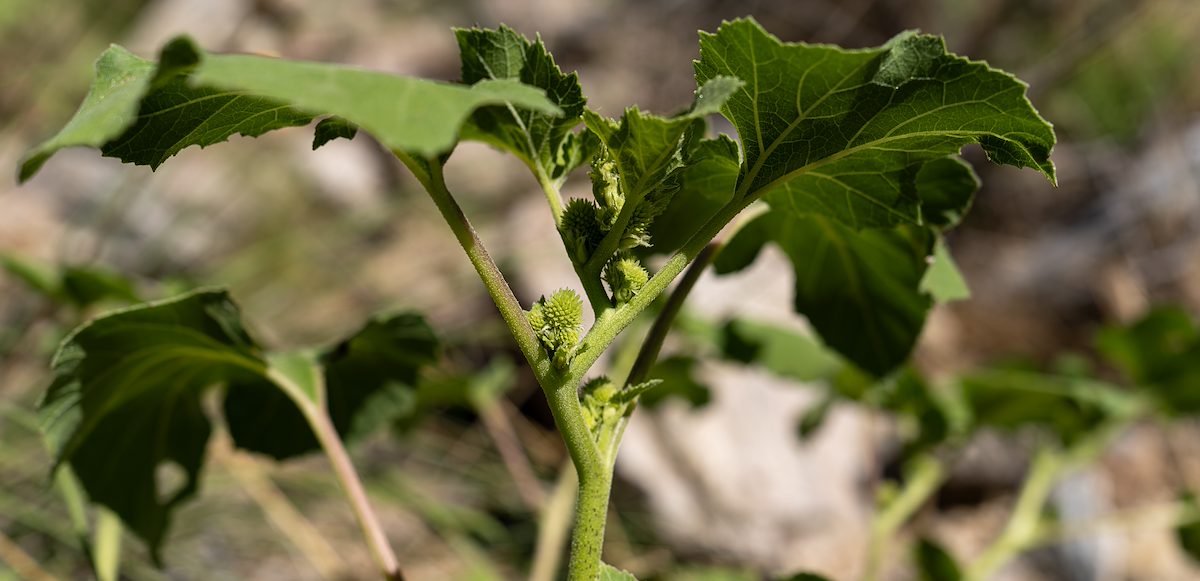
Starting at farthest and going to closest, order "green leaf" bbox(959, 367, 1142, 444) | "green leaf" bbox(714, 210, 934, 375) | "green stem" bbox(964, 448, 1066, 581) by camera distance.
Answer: "green leaf" bbox(959, 367, 1142, 444) → "green stem" bbox(964, 448, 1066, 581) → "green leaf" bbox(714, 210, 934, 375)

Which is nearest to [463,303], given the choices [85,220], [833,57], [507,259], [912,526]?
[507,259]

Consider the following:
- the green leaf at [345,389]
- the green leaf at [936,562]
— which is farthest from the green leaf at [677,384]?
the green leaf at [345,389]

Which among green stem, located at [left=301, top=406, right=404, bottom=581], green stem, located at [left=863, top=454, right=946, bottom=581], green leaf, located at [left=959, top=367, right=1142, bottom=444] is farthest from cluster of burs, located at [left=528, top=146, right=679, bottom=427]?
green leaf, located at [left=959, top=367, right=1142, bottom=444]

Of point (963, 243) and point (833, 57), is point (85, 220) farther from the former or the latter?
point (963, 243)

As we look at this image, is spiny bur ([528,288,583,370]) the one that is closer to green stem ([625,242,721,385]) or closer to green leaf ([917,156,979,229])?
green stem ([625,242,721,385])

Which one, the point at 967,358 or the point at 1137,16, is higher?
the point at 1137,16

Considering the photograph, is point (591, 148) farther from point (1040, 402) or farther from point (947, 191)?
point (1040, 402)

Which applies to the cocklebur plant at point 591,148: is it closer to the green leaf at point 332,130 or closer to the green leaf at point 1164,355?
the green leaf at point 332,130
